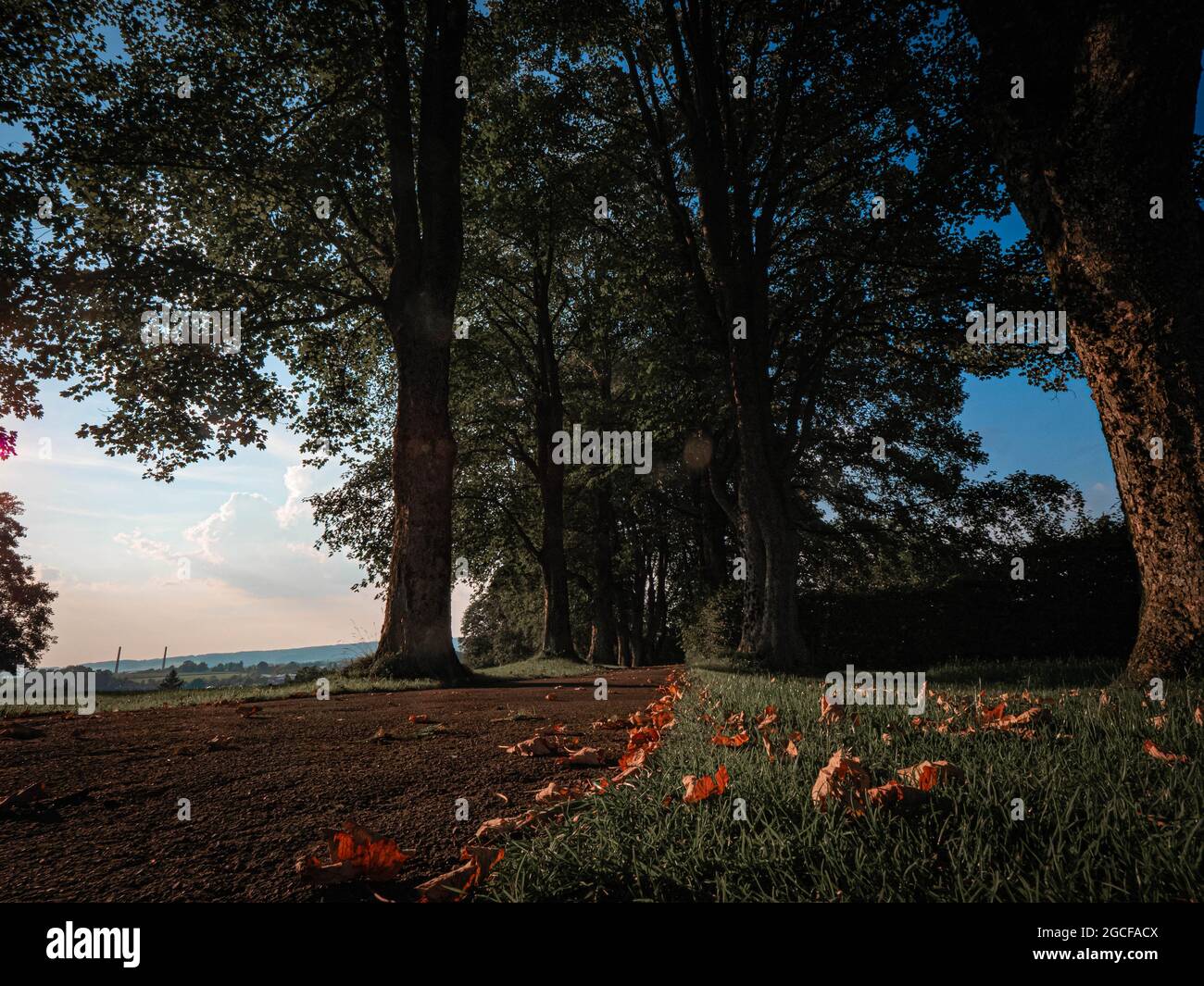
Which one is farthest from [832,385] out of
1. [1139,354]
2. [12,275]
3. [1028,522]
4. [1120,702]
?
Result: [12,275]

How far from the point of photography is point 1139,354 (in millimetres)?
4734

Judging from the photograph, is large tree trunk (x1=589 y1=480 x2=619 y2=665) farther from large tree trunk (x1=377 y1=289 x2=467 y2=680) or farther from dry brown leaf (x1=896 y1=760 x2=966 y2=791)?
dry brown leaf (x1=896 y1=760 x2=966 y2=791)

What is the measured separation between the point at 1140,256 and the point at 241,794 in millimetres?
6865

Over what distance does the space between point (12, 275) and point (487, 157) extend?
31.8 ft

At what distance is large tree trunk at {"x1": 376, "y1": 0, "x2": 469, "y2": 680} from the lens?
9828 mm

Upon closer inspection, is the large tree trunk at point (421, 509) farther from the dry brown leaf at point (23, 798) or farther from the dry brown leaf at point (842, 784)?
the dry brown leaf at point (842, 784)

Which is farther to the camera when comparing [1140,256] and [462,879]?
[1140,256]

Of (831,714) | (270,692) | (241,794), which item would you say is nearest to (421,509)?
(270,692)

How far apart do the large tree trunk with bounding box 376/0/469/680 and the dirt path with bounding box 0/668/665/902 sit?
4433mm

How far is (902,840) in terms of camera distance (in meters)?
A: 1.65

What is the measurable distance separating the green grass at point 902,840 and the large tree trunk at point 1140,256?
2.97m

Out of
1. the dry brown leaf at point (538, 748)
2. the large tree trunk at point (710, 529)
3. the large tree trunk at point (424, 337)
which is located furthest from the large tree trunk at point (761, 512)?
the large tree trunk at point (710, 529)

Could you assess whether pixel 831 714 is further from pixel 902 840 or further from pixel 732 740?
pixel 902 840

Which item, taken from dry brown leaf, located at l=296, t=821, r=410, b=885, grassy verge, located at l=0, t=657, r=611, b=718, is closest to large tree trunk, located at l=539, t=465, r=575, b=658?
grassy verge, located at l=0, t=657, r=611, b=718
